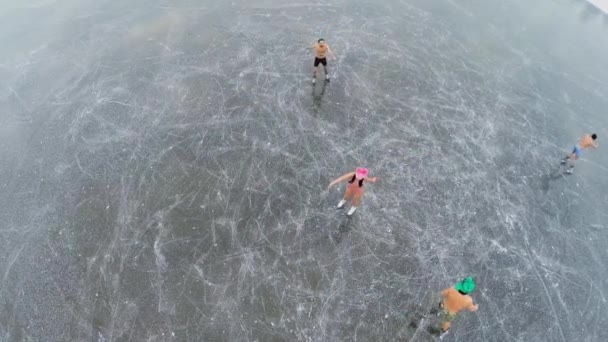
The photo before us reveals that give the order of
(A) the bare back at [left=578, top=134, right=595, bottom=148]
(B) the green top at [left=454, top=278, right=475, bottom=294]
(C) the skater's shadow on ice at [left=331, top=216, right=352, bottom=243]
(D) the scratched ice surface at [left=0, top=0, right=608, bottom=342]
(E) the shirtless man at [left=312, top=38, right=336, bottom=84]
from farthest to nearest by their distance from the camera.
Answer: (E) the shirtless man at [left=312, top=38, right=336, bottom=84] < (A) the bare back at [left=578, top=134, right=595, bottom=148] < (C) the skater's shadow on ice at [left=331, top=216, right=352, bottom=243] < (D) the scratched ice surface at [left=0, top=0, right=608, bottom=342] < (B) the green top at [left=454, top=278, right=475, bottom=294]

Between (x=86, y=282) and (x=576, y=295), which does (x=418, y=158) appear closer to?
(x=576, y=295)

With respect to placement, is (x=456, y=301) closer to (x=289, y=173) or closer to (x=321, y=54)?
(x=289, y=173)

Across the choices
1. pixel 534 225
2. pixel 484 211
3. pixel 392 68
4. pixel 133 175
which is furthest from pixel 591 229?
pixel 133 175

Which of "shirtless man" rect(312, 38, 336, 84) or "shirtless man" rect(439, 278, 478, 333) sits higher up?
"shirtless man" rect(312, 38, 336, 84)

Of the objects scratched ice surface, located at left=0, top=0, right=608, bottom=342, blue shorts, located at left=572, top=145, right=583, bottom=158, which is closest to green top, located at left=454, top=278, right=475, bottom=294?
scratched ice surface, located at left=0, top=0, right=608, bottom=342

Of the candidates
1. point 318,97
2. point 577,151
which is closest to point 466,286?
point 577,151

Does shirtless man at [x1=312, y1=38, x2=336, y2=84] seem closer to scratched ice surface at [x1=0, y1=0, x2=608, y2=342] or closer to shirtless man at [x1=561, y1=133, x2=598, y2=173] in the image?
scratched ice surface at [x1=0, y1=0, x2=608, y2=342]
